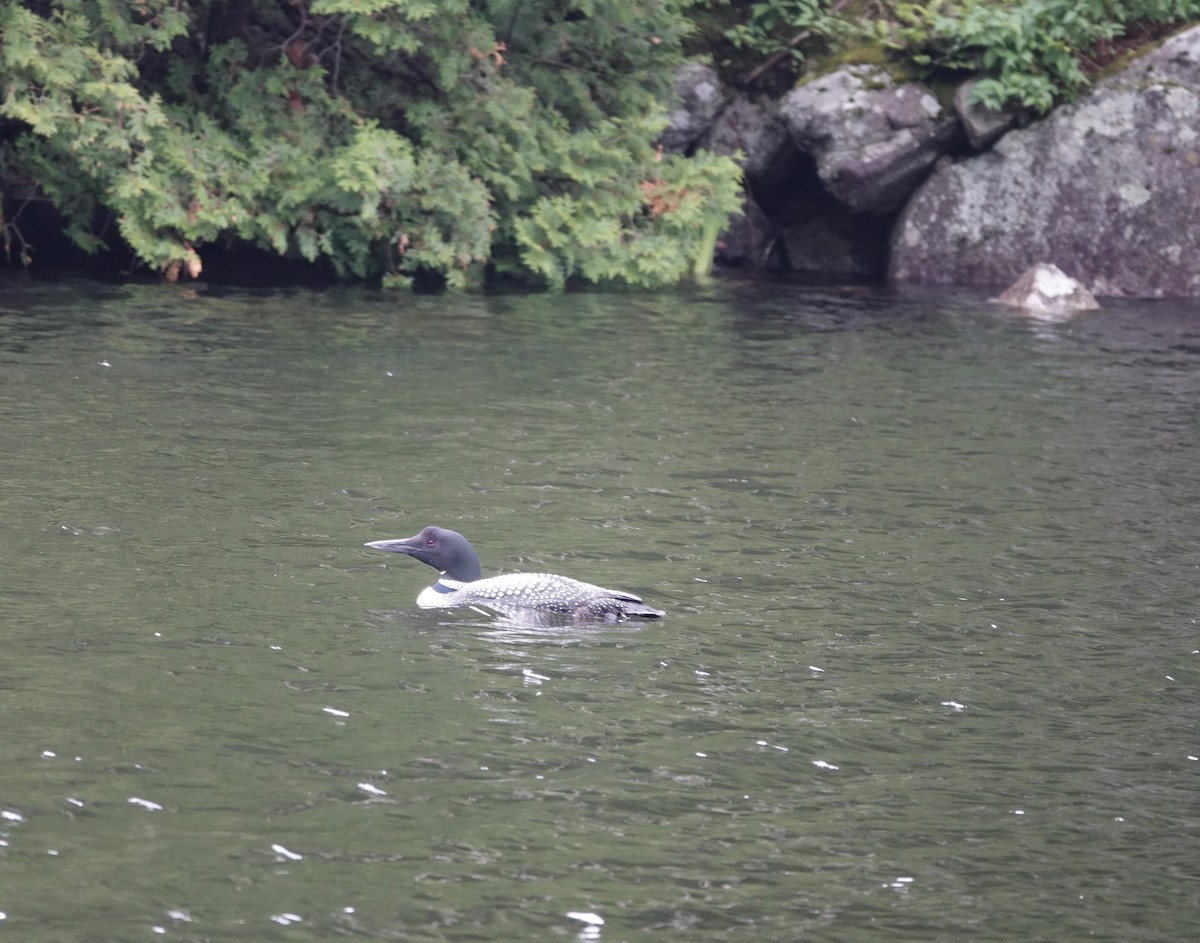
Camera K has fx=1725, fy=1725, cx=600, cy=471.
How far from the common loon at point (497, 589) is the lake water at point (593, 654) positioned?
146 mm

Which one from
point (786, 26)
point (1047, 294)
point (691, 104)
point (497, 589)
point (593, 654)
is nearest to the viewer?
point (593, 654)

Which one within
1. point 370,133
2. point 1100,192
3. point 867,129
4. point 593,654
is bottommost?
point 593,654

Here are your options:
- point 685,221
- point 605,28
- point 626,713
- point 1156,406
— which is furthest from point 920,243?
point 626,713

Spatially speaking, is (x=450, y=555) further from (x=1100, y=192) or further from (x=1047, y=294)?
(x=1100, y=192)

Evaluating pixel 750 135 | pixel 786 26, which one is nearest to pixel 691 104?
pixel 750 135

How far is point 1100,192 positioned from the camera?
23.5 m

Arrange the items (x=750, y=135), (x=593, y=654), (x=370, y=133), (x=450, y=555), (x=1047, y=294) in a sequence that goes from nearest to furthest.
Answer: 1. (x=593, y=654)
2. (x=450, y=555)
3. (x=370, y=133)
4. (x=1047, y=294)
5. (x=750, y=135)

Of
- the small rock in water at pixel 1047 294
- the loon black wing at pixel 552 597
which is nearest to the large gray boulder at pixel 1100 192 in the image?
the small rock in water at pixel 1047 294

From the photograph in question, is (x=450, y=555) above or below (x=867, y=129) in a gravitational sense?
below

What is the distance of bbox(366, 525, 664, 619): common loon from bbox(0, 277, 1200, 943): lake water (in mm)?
146

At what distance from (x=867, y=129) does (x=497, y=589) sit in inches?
601

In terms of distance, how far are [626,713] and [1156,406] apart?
31.5 ft

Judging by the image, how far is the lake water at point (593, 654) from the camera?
646 centimetres

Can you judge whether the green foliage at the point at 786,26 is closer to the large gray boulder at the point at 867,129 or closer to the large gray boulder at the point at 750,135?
the large gray boulder at the point at 750,135
